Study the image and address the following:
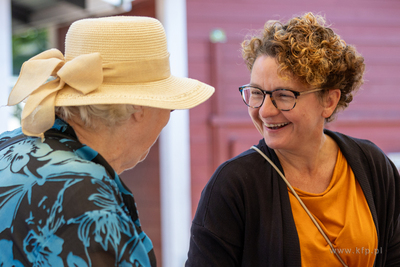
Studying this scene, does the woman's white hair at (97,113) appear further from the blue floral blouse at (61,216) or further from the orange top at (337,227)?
the orange top at (337,227)

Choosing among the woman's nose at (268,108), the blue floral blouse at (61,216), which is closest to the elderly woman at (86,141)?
the blue floral blouse at (61,216)

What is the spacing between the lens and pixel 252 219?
1533 millimetres

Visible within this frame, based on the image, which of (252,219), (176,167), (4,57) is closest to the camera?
(252,219)

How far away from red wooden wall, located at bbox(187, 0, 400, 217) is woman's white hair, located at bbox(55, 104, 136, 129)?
273 centimetres

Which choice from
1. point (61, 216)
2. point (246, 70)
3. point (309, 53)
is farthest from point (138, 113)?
point (246, 70)

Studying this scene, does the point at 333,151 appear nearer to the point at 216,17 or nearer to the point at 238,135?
the point at 238,135

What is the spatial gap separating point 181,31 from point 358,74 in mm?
2324

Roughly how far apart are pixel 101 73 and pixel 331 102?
1.05 meters

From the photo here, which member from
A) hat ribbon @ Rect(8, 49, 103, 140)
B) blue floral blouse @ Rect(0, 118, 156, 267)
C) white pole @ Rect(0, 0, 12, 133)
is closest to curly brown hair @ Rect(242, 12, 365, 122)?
hat ribbon @ Rect(8, 49, 103, 140)

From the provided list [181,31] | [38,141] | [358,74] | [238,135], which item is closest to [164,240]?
[238,135]

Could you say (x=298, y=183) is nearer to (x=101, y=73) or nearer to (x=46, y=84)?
(x=101, y=73)

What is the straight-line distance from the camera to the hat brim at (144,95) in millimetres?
1036

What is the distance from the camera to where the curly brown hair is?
5.05 ft

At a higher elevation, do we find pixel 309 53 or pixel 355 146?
pixel 309 53
